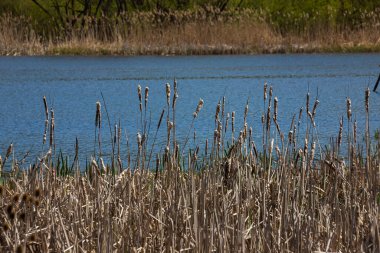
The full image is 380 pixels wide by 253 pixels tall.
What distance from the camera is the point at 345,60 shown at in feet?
54.5

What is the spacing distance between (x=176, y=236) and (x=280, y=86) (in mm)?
8145

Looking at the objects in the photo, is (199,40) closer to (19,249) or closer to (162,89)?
(162,89)

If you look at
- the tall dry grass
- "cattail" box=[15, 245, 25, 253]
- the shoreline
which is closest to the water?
the shoreline

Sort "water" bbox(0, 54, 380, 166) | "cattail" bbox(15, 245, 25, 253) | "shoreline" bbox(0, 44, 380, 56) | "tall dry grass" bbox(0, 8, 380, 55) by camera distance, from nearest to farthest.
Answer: "cattail" bbox(15, 245, 25, 253)
"water" bbox(0, 54, 380, 166)
"shoreline" bbox(0, 44, 380, 56)
"tall dry grass" bbox(0, 8, 380, 55)

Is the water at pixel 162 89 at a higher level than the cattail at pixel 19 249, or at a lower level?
lower

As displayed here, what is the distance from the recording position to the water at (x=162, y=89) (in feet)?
25.0

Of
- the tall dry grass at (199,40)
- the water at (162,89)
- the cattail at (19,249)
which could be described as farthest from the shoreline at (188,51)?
the cattail at (19,249)

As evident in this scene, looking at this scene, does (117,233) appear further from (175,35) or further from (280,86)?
(175,35)

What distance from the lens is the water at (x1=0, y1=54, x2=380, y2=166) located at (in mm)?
7605

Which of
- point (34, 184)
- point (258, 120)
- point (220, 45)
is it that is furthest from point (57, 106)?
point (220, 45)

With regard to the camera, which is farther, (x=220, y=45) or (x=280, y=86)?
(x=220, y=45)

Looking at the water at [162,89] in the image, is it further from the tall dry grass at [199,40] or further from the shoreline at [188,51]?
the tall dry grass at [199,40]

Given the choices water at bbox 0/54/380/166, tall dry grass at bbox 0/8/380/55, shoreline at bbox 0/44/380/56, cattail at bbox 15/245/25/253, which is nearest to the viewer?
cattail at bbox 15/245/25/253

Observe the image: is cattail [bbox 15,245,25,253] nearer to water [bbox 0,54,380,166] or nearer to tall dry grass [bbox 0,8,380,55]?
water [bbox 0,54,380,166]
